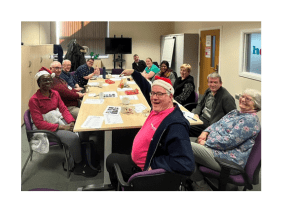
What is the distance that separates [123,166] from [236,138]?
Answer: 96cm

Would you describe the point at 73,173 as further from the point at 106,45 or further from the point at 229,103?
the point at 106,45

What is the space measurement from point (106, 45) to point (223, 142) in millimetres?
6939

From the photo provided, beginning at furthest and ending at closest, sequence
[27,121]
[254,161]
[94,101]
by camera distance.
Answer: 1. [94,101]
2. [27,121]
3. [254,161]

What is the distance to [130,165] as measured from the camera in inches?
81.6

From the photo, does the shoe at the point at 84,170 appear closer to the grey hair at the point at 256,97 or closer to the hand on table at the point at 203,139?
the hand on table at the point at 203,139

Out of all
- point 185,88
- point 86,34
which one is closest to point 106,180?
point 185,88

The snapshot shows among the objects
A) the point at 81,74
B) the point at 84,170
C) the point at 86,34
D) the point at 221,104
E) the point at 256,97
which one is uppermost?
the point at 86,34

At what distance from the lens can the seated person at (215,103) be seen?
2725 mm

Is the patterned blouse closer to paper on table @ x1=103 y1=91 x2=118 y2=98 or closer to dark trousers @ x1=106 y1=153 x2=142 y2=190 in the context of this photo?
paper on table @ x1=103 y1=91 x2=118 y2=98

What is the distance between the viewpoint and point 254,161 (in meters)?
1.86

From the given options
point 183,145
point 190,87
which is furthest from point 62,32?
point 183,145

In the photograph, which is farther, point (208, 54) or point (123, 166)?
point (208, 54)

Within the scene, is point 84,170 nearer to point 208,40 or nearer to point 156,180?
point 156,180

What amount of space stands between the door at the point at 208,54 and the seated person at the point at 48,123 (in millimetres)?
4252
